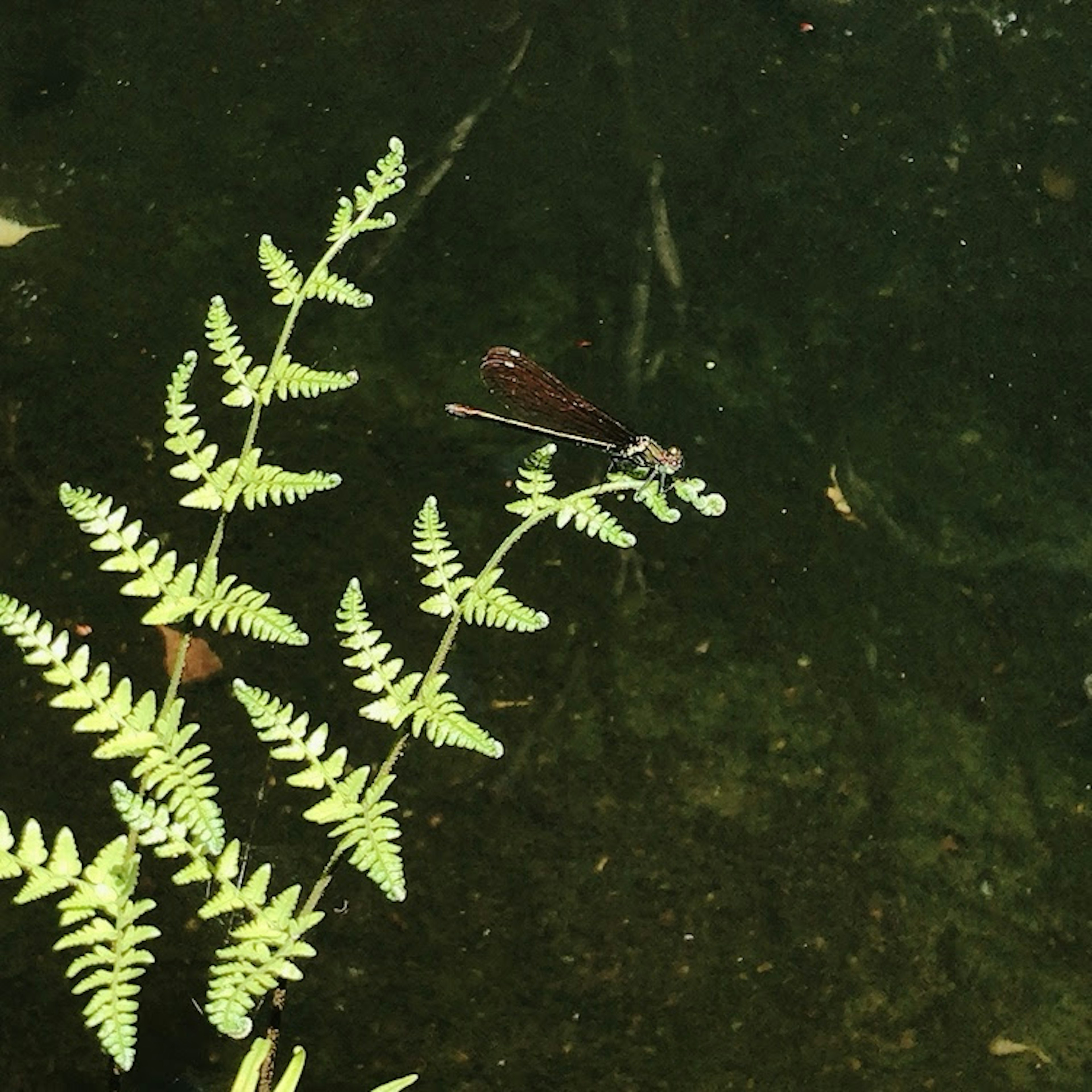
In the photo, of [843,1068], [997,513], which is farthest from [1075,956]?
[997,513]

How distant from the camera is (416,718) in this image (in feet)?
4.66

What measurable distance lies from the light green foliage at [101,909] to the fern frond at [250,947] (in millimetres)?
87

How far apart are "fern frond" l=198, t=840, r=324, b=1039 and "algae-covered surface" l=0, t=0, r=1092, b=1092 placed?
22.3 inches

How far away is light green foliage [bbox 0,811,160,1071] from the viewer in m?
1.29

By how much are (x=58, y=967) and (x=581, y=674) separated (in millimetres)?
1011

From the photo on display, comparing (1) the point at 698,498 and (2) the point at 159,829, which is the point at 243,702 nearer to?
(2) the point at 159,829

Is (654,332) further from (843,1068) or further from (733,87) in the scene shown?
(843,1068)

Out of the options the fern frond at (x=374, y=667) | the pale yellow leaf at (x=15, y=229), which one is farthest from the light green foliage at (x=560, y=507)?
the pale yellow leaf at (x=15, y=229)

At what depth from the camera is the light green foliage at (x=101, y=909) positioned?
129 centimetres

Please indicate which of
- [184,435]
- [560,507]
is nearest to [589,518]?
[560,507]

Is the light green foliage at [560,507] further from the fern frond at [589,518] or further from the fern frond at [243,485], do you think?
the fern frond at [243,485]

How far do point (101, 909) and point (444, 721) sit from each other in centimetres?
47

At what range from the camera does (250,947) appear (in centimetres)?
140

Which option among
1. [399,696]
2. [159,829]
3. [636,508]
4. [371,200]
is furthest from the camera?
[636,508]
